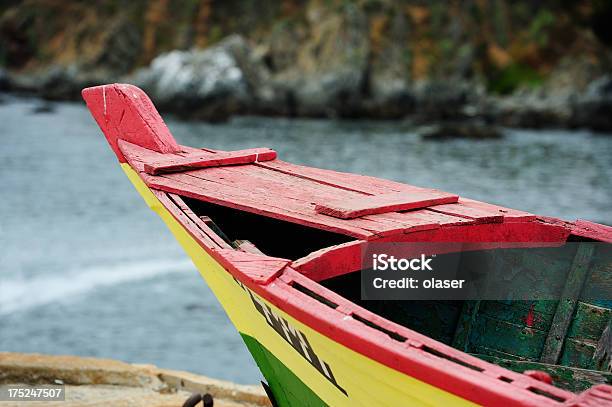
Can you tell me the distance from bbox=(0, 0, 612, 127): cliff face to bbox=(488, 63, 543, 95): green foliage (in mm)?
79

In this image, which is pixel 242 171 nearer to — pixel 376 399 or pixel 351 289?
pixel 351 289

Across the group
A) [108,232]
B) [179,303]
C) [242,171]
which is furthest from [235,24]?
[242,171]

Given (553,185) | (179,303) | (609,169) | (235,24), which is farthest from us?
(235,24)

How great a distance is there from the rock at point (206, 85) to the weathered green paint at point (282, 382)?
40.5 m

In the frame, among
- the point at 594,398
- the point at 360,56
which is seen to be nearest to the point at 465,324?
the point at 594,398

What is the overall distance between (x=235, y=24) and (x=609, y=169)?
3992 centimetres

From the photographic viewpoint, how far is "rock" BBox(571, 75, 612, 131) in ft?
136

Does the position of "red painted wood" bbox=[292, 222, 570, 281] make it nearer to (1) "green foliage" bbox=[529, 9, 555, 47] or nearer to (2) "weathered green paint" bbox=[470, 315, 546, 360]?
(2) "weathered green paint" bbox=[470, 315, 546, 360]

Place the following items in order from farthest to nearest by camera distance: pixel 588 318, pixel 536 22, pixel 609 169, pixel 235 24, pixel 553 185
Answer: pixel 235 24 < pixel 536 22 < pixel 609 169 < pixel 553 185 < pixel 588 318

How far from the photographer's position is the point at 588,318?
4.56m

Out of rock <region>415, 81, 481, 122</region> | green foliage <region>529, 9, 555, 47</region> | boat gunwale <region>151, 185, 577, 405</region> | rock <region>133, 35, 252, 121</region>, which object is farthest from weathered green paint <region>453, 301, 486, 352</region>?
green foliage <region>529, 9, 555, 47</region>

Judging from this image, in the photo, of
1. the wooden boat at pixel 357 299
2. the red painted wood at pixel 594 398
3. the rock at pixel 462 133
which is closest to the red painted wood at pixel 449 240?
the wooden boat at pixel 357 299

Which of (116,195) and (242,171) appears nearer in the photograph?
(242,171)

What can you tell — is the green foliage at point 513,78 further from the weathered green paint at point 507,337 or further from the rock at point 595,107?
the weathered green paint at point 507,337
